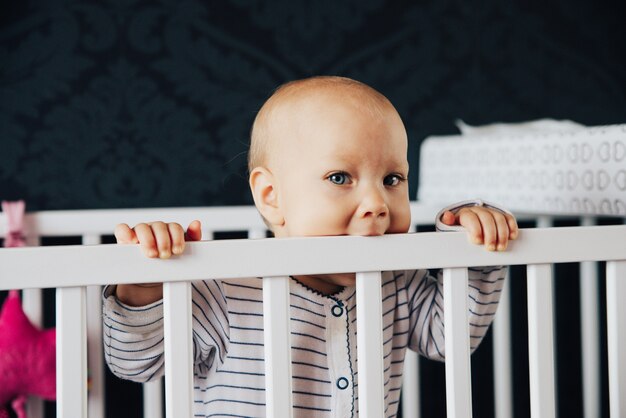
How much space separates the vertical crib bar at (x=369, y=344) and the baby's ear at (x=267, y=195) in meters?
0.23

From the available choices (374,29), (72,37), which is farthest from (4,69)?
(374,29)

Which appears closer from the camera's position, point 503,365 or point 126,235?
point 126,235

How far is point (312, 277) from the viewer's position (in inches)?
39.8

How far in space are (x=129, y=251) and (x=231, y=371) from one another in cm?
29

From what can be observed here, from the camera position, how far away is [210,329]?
3.13ft

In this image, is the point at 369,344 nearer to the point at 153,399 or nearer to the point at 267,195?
the point at 267,195

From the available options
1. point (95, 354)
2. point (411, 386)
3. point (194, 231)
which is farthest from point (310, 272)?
point (411, 386)

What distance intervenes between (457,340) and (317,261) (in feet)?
0.52

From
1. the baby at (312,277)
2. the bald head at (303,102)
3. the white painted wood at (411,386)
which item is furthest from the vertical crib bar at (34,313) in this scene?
the white painted wood at (411,386)

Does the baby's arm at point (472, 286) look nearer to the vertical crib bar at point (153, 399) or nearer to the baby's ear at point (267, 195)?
the baby's ear at point (267, 195)

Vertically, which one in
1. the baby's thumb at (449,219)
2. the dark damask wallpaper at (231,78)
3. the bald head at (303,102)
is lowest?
the baby's thumb at (449,219)

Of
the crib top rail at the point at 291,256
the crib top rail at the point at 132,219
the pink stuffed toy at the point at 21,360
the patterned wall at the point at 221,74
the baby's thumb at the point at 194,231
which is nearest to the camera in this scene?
the crib top rail at the point at 291,256

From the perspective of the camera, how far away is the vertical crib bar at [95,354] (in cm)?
129

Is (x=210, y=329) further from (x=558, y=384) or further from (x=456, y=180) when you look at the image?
(x=558, y=384)
